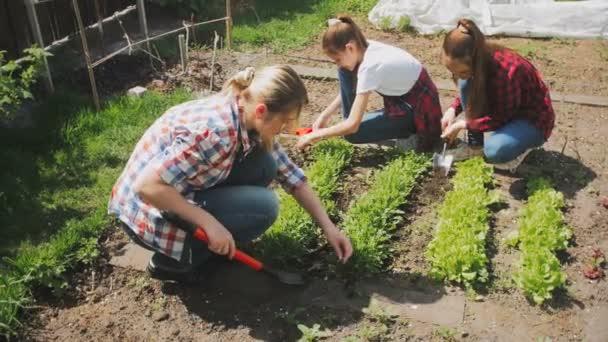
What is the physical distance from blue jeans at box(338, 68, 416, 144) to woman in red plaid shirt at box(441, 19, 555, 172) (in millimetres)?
317

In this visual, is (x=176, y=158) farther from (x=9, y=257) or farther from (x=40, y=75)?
(x=40, y=75)

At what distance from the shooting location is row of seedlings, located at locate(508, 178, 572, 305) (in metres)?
3.12

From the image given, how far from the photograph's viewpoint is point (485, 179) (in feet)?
13.6

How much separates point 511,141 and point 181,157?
8.14ft

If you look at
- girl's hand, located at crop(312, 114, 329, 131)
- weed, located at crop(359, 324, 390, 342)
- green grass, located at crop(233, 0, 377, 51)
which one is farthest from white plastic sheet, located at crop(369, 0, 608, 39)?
weed, located at crop(359, 324, 390, 342)

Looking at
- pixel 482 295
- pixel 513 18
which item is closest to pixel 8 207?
pixel 482 295

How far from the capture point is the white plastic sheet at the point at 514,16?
7160 millimetres

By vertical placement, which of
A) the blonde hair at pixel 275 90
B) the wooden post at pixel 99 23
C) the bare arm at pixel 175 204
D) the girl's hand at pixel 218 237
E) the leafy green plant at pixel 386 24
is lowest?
the leafy green plant at pixel 386 24

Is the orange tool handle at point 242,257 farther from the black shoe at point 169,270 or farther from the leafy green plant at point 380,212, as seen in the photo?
the leafy green plant at point 380,212

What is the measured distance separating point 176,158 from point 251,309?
Result: 0.96 metres

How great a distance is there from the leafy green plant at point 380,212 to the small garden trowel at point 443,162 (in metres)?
0.07

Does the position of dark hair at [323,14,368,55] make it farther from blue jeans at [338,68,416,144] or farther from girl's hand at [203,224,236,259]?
girl's hand at [203,224,236,259]

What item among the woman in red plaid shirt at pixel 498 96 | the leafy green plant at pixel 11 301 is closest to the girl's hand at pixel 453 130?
the woman in red plaid shirt at pixel 498 96

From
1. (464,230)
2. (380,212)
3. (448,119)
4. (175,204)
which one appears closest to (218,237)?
(175,204)
